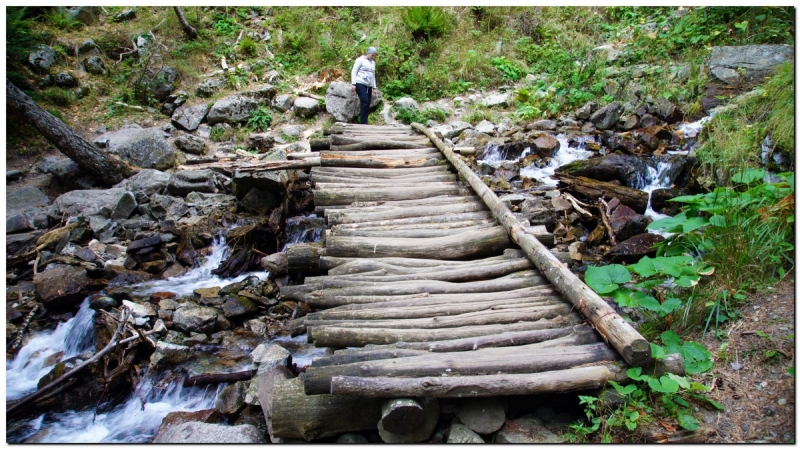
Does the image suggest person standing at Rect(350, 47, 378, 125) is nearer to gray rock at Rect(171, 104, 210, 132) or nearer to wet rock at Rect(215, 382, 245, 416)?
gray rock at Rect(171, 104, 210, 132)

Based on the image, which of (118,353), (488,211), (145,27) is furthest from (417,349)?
(145,27)

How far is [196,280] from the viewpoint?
22.1 feet

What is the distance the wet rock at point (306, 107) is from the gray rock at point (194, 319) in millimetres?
8212

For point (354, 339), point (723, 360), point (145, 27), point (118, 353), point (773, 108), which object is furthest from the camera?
point (145, 27)

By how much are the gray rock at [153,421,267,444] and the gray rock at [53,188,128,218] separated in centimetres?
645

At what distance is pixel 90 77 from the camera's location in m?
13.1

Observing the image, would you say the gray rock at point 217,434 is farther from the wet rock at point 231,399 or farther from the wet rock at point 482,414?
the wet rock at point 482,414

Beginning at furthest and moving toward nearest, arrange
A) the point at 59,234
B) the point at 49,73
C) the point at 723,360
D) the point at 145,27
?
the point at 145,27 → the point at 49,73 → the point at 59,234 → the point at 723,360

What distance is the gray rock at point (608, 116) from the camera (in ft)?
35.4

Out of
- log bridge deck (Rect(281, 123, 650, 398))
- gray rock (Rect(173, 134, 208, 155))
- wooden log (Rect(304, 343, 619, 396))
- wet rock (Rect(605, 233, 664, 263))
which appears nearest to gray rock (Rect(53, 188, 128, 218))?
gray rock (Rect(173, 134, 208, 155))

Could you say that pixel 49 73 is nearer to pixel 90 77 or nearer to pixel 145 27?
pixel 90 77

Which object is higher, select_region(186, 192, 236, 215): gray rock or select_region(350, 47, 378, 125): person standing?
select_region(350, 47, 378, 125): person standing

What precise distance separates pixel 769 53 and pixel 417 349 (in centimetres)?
1228

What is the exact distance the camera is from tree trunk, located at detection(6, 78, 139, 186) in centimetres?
904
